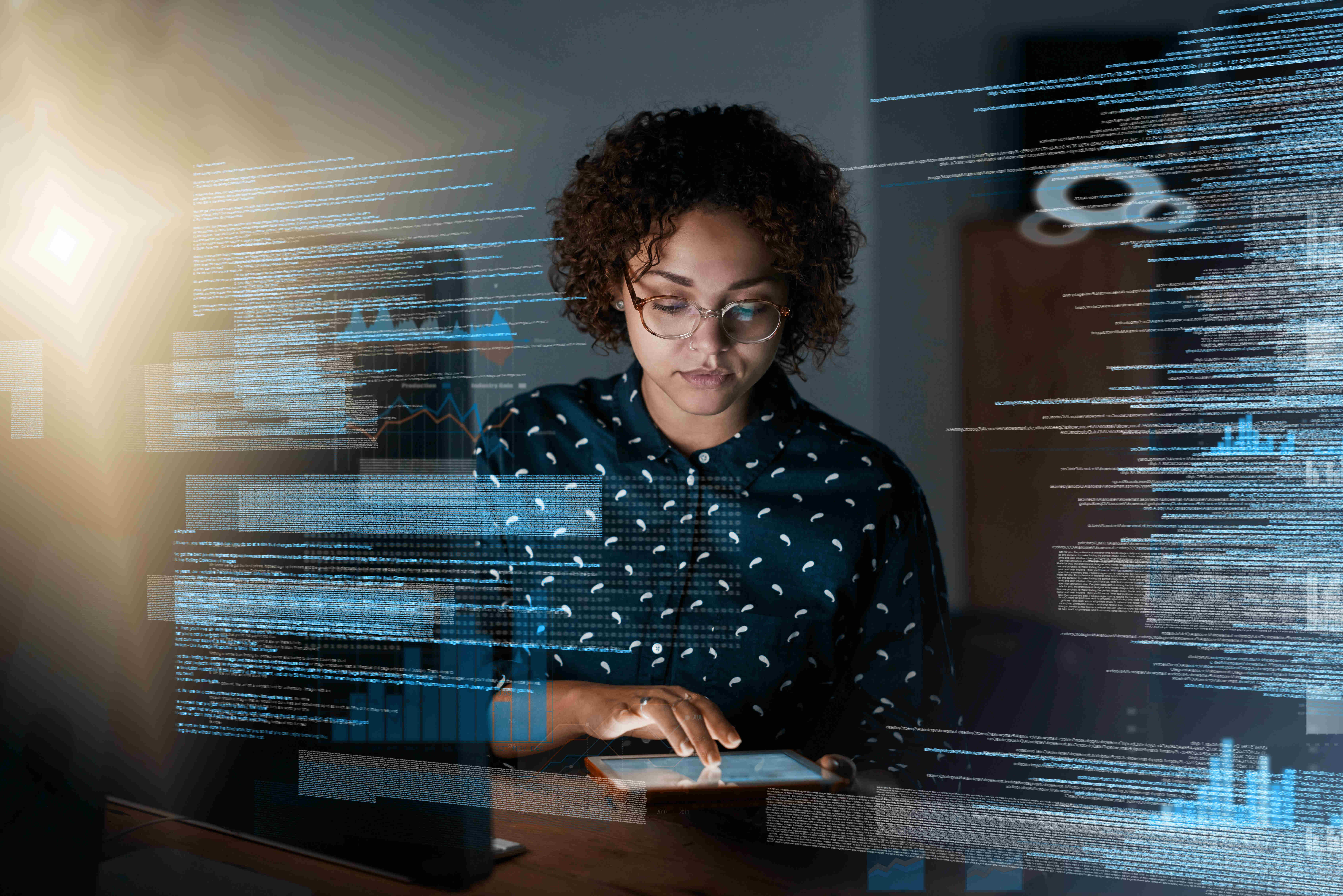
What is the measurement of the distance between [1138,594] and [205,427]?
1.15 metres

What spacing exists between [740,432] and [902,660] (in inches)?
11.6

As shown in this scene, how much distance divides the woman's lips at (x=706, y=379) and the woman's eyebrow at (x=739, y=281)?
9 centimetres

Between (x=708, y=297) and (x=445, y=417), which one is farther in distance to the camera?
(x=445, y=417)

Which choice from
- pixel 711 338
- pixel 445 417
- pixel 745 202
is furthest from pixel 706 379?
pixel 445 417

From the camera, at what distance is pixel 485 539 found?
41.2 inches

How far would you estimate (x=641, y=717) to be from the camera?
0.96m

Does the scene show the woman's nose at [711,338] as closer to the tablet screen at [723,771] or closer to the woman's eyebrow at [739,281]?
the woman's eyebrow at [739,281]

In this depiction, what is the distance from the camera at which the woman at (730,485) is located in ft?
2.95

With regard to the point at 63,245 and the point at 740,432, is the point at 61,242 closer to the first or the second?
the point at 63,245

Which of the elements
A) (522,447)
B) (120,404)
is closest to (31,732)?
(120,404)

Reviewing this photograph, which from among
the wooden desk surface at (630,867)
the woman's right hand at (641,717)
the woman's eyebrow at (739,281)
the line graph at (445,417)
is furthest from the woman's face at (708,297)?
the wooden desk surface at (630,867)

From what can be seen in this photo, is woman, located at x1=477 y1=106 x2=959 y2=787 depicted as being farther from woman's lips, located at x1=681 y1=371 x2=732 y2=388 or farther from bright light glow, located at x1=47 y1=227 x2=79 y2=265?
bright light glow, located at x1=47 y1=227 x2=79 y2=265

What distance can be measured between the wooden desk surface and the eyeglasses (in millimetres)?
537

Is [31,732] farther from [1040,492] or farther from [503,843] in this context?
[1040,492]
